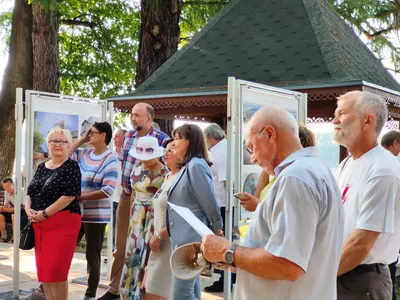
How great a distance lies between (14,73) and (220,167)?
10.2 metres

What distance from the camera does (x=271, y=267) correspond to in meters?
2.02

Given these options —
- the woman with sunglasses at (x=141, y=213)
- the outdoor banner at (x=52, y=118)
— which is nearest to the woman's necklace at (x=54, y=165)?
the woman with sunglasses at (x=141, y=213)

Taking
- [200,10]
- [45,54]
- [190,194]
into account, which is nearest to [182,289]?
[190,194]

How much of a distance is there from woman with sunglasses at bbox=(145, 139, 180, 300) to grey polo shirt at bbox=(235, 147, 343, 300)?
249 cm

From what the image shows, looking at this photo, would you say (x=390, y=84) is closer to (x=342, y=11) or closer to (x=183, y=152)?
(x=342, y=11)

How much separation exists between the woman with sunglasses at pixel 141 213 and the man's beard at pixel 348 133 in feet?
7.93

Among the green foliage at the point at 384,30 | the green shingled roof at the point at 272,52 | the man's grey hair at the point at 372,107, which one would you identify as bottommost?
the man's grey hair at the point at 372,107

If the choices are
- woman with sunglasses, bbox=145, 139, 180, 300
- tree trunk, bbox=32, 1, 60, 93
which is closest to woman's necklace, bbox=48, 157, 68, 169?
woman with sunglasses, bbox=145, 139, 180, 300

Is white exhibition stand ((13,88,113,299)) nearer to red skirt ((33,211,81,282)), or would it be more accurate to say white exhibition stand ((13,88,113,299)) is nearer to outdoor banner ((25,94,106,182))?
outdoor banner ((25,94,106,182))

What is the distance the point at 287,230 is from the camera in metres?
2.00

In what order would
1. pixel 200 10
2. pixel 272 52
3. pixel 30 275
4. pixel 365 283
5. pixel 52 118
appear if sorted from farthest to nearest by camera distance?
pixel 200 10
pixel 272 52
pixel 30 275
pixel 52 118
pixel 365 283

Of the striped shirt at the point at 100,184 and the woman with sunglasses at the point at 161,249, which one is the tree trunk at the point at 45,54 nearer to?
the striped shirt at the point at 100,184

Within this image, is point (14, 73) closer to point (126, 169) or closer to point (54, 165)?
point (126, 169)

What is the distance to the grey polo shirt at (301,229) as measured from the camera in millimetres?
2006
